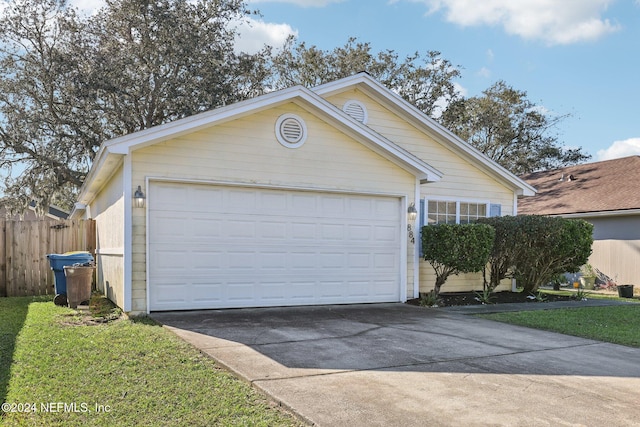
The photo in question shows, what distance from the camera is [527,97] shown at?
3147 centimetres

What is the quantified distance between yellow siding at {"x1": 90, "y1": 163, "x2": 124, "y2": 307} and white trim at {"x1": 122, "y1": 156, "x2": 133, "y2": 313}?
0.24m

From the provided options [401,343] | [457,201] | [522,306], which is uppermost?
[457,201]

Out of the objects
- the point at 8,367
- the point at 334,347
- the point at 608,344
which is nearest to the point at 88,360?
the point at 8,367

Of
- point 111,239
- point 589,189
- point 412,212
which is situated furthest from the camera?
point 589,189

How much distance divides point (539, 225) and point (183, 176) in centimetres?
827

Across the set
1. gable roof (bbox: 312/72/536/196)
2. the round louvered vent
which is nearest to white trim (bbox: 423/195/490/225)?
gable roof (bbox: 312/72/536/196)

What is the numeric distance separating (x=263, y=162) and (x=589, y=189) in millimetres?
14807

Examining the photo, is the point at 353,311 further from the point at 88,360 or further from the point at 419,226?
the point at 88,360

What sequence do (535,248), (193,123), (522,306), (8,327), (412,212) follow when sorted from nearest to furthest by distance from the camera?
(8,327), (193,123), (412,212), (522,306), (535,248)

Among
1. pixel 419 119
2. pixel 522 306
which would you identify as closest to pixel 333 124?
pixel 419 119

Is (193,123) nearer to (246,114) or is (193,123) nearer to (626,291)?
(246,114)

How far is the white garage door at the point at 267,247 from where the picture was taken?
9.02 m

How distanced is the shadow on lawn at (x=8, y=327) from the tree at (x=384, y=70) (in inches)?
774

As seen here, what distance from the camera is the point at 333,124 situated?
34.1 feet
